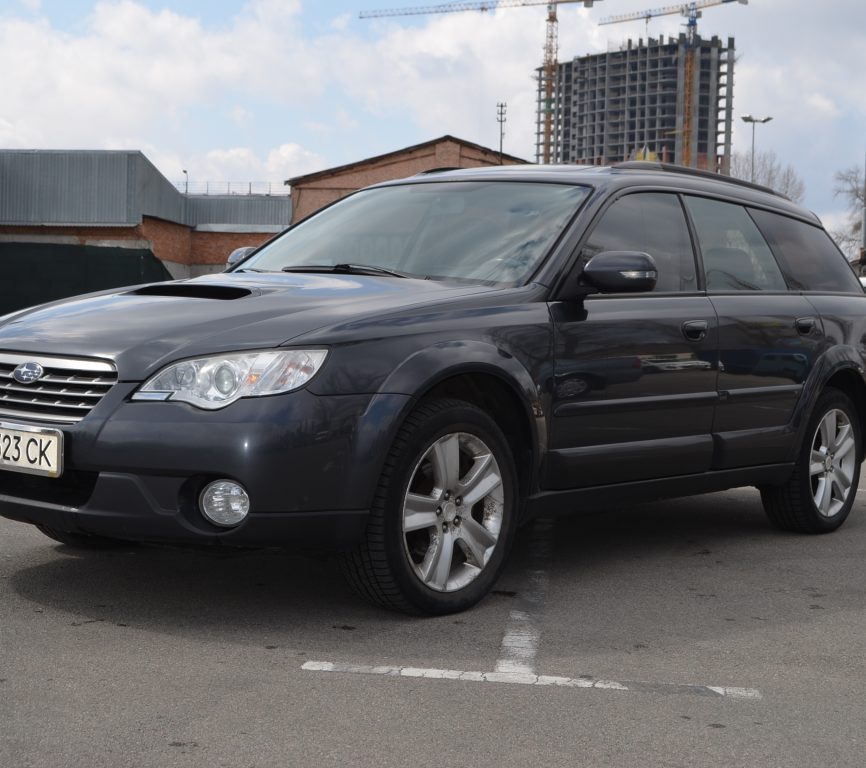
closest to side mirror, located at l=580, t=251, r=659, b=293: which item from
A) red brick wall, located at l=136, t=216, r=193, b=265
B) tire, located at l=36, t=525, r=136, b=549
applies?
tire, located at l=36, t=525, r=136, b=549

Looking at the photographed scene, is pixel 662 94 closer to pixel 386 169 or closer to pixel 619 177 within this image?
pixel 386 169

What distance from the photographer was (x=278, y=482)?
4.07 metres

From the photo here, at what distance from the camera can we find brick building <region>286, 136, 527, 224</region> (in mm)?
49844

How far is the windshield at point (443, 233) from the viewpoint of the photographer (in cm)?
519

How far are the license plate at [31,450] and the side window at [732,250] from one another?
10.0 feet

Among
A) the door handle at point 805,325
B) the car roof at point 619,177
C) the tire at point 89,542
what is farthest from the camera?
the door handle at point 805,325

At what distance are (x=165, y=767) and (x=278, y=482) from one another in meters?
1.23

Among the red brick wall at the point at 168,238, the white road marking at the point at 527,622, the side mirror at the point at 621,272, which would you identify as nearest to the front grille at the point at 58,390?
the white road marking at the point at 527,622

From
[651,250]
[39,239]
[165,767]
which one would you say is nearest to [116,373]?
[165,767]

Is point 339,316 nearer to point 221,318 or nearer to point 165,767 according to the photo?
point 221,318

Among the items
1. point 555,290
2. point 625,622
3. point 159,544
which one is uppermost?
point 555,290

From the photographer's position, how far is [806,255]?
6832 millimetres

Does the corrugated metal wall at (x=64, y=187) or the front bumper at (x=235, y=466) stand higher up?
the corrugated metal wall at (x=64, y=187)

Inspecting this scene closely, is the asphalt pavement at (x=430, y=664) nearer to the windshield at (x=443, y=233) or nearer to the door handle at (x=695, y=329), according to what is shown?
the door handle at (x=695, y=329)
